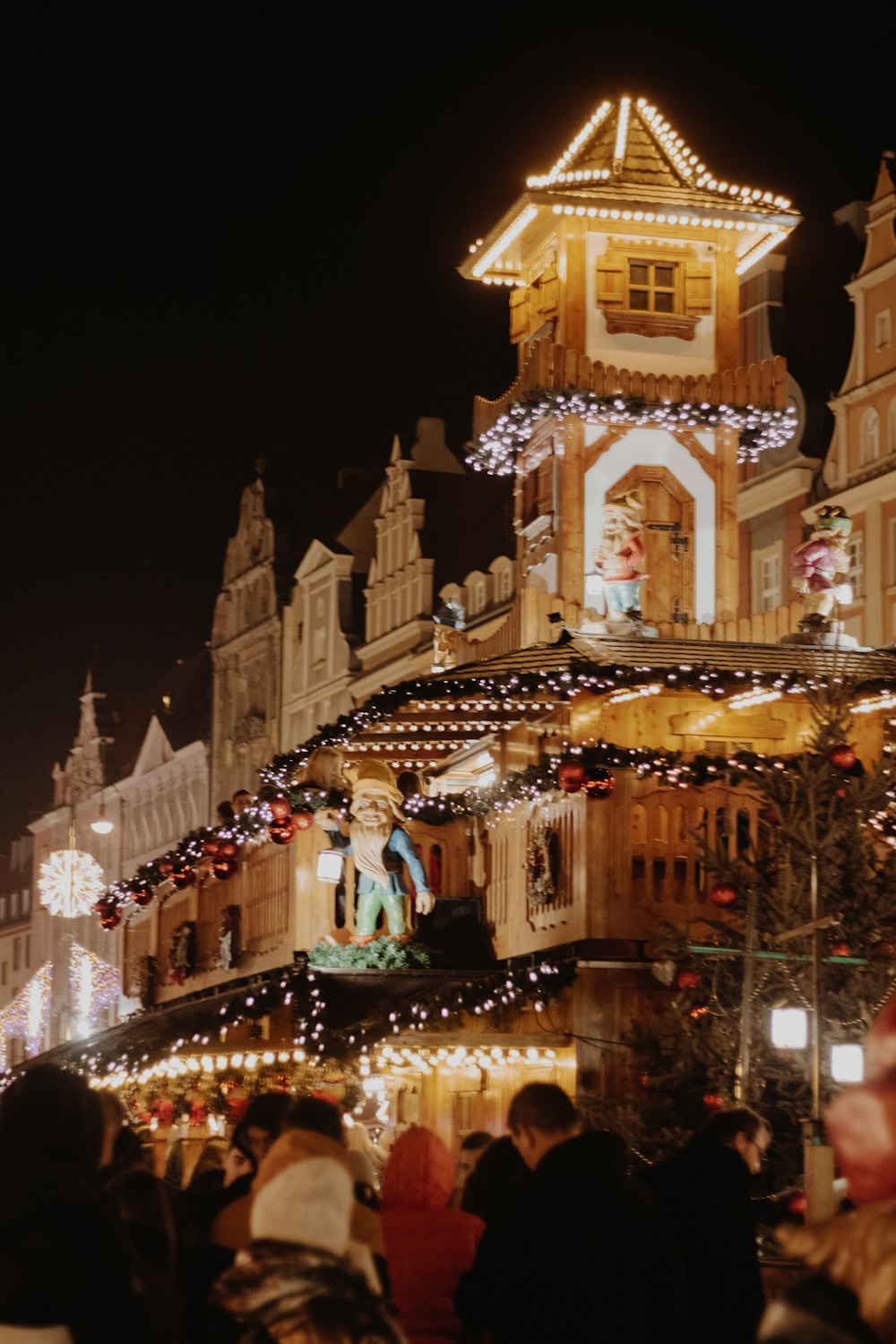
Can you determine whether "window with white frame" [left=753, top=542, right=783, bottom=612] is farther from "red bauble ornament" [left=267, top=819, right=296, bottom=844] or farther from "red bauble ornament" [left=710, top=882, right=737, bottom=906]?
"red bauble ornament" [left=710, top=882, right=737, bottom=906]

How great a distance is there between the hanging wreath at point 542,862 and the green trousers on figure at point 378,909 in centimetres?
135

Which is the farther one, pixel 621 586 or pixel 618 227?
pixel 618 227

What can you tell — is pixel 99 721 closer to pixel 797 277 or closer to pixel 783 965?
pixel 797 277

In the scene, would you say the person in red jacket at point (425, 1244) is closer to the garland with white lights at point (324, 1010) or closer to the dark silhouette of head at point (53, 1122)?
the dark silhouette of head at point (53, 1122)

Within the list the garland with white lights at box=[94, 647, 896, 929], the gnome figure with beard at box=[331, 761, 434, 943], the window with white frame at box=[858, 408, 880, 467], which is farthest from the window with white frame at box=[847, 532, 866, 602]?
the gnome figure with beard at box=[331, 761, 434, 943]

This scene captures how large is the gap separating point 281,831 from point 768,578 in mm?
18039

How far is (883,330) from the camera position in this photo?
107 ft

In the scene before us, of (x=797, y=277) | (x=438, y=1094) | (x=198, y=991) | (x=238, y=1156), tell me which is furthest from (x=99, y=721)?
(x=238, y=1156)

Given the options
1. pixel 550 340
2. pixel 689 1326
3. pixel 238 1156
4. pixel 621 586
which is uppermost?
pixel 550 340

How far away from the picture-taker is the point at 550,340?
74.6ft

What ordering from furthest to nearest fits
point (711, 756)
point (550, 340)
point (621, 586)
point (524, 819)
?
point (550, 340)
point (621, 586)
point (524, 819)
point (711, 756)

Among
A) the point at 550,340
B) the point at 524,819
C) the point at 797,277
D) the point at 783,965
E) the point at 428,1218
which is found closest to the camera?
the point at 428,1218

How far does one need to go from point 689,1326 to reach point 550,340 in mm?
16592

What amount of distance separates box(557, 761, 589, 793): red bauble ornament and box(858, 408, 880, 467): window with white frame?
705 inches
